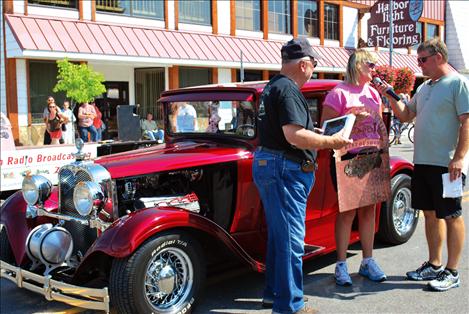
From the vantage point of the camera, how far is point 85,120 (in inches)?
557

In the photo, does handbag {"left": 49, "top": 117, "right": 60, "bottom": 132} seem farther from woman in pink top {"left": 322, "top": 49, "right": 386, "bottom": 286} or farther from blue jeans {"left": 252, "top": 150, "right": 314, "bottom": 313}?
blue jeans {"left": 252, "top": 150, "right": 314, "bottom": 313}

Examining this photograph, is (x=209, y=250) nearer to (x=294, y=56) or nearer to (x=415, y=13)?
(x=294, y=56)

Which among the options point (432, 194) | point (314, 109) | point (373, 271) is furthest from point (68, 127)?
point (432, 194)

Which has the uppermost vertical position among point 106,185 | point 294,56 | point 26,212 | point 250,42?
point 250,42

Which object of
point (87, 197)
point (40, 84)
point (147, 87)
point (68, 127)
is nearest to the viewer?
point (87, 197)

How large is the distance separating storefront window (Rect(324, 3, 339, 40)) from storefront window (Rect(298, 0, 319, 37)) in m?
0.68

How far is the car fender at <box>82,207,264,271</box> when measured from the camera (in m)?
3.40

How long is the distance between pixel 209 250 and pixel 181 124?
1429 mm

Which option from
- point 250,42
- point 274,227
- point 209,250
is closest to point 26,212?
point 209,250

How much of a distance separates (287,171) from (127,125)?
24.7ft

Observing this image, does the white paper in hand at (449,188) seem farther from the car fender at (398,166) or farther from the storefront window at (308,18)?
the storefront window at (308,18)

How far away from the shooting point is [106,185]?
3752 millimetres

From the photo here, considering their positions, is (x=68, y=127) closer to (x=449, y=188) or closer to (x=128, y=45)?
(x=128, y=45)

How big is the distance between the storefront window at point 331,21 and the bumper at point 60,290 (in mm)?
24145
